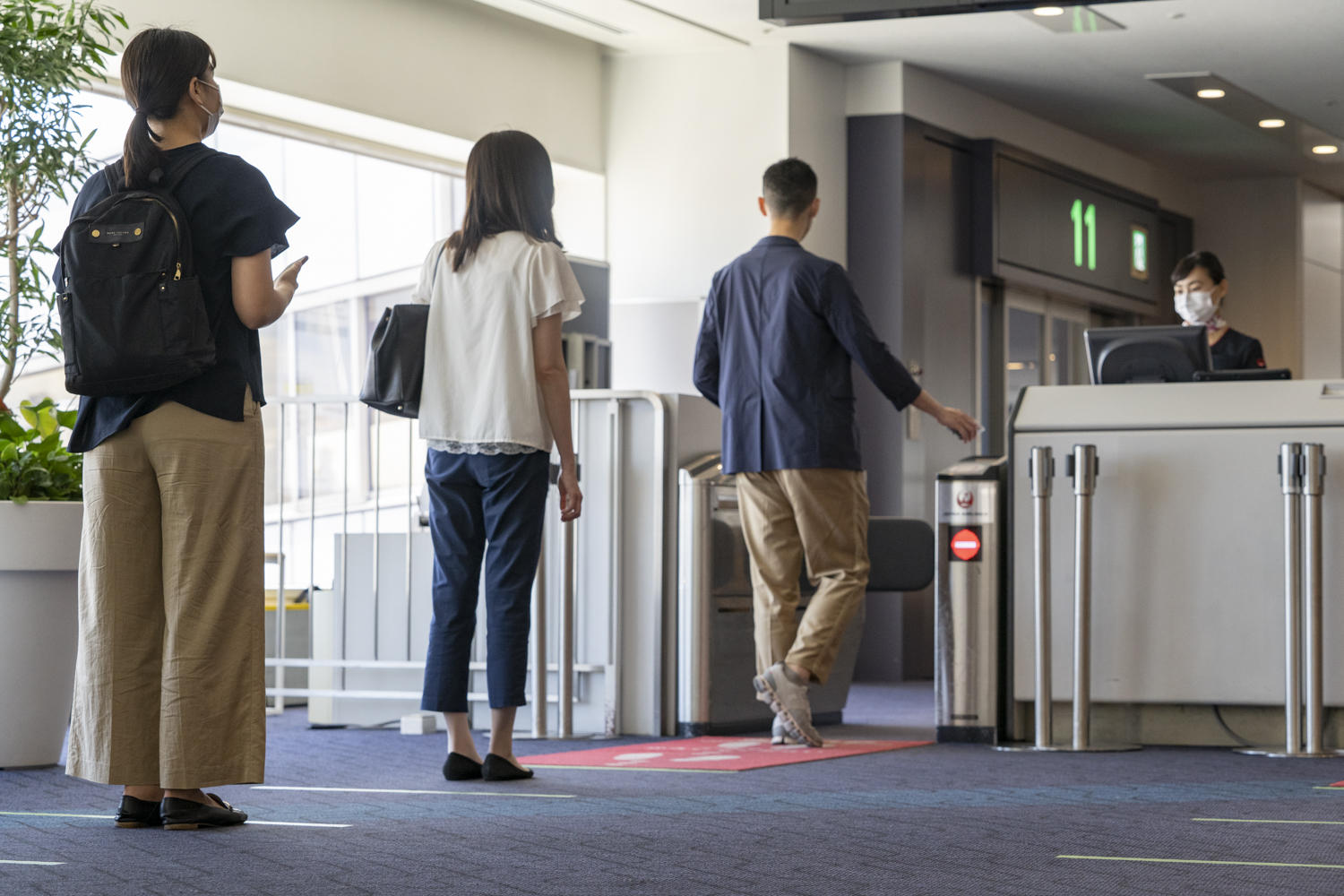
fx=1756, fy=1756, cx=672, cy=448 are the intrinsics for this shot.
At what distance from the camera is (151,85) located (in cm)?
298

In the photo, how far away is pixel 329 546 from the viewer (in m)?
8.52

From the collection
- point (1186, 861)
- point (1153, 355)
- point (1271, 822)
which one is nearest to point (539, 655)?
point (1153, 355)

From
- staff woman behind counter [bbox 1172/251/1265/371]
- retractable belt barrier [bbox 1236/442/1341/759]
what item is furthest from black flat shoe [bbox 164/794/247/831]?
staff woman behind counter [bbox 1172/251/1265/371]

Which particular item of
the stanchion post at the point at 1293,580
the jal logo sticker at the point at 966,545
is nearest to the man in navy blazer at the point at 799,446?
the jal logo sticker at the point at 966,545

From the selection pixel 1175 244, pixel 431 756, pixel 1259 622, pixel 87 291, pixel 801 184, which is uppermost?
pixel 1175 244

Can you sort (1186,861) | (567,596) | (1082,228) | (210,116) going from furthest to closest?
(1082,228) < (567,596) < (210,116) < (1186,861)

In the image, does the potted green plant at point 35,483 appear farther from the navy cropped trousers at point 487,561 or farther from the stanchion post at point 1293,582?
the stanchion post at point 1293,582

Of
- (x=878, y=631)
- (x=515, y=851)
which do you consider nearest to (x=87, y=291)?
(x=515, y=851)

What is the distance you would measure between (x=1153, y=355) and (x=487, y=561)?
82.4 inches

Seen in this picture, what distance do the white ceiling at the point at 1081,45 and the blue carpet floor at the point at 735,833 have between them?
403 cm

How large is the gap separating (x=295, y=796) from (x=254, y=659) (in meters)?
0.67

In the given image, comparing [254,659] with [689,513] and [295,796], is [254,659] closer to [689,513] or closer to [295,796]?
[295,796]

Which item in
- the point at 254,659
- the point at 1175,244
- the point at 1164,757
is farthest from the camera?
the point at 1175,244

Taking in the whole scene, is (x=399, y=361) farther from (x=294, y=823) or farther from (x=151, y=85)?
(x=294, y=823)
